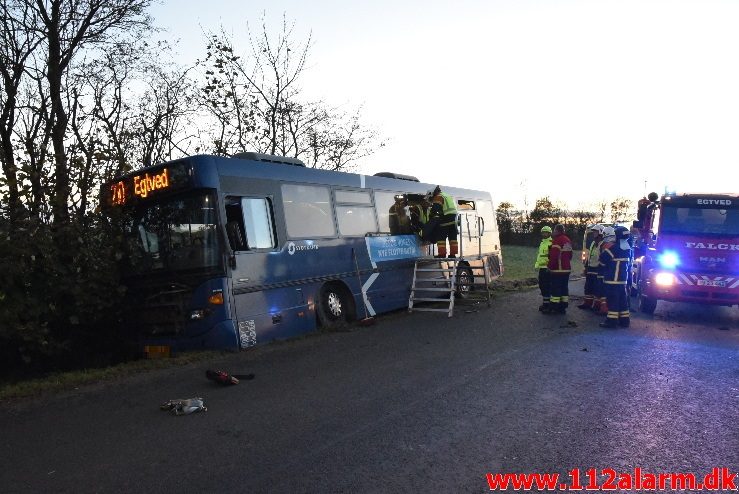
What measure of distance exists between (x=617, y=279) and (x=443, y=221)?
4014 millimetres

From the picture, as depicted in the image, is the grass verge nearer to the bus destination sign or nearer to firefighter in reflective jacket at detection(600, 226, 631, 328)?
the bus destination sign

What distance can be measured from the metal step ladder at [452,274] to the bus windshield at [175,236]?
17.1ft

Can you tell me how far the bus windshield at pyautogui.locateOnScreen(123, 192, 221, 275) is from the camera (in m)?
7.61

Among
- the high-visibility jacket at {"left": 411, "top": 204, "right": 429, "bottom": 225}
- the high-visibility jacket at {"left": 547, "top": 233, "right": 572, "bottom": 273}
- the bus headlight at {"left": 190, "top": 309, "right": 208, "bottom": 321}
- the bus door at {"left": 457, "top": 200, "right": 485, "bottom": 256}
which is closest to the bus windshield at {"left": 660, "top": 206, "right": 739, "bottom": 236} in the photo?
the high-visibility jacket at {"left": 547, "top": 233, "right": 572, "bottom": 273}

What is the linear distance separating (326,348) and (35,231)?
4277 mm

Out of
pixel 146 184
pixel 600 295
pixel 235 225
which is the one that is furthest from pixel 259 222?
pixel 600 295

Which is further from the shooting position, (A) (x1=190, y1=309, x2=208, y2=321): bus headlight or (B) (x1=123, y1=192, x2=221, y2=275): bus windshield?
(B) (x1=123, y1=192, x2=221, y2=275): bus windshield

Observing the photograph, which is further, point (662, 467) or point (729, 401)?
point (729, 401)

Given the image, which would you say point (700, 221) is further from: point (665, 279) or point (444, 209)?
point (444, 209)

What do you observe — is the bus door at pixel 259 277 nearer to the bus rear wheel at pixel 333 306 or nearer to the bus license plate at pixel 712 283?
the bus rear wheel at pixel 333 306

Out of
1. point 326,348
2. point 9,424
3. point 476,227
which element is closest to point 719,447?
point 326,348

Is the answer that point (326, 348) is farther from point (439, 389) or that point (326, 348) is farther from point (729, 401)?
point (729, 401)

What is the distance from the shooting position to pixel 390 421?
183 inches

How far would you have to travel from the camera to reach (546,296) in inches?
456
